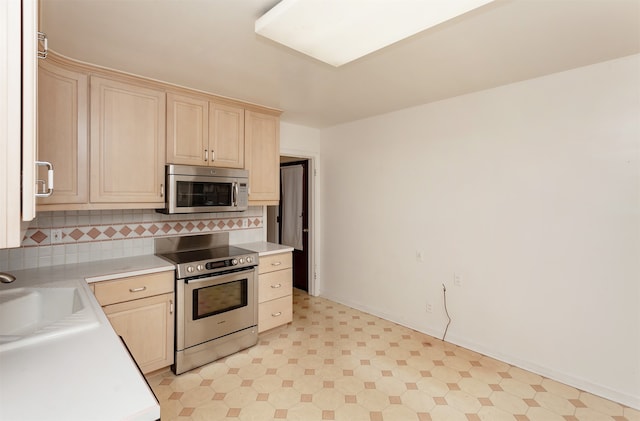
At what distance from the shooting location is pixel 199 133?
293cm

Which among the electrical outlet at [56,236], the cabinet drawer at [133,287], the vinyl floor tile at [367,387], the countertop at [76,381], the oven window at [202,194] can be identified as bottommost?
the vinyl floor tile at [367,387]

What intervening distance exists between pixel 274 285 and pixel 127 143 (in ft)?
6.12

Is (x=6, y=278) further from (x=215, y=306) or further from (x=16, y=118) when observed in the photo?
(x=215, y=306)

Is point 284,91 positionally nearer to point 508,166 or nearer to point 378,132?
point 378,132

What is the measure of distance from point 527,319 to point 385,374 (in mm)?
1301

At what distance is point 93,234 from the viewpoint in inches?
105

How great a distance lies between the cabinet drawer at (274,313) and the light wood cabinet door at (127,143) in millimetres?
1438

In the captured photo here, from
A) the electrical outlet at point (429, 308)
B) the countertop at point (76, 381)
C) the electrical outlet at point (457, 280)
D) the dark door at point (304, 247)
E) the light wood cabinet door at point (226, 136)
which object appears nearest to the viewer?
the countertop at point (76, 381)

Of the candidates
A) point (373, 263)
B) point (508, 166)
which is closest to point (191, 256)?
point (373, 263)

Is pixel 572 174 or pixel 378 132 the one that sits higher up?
pixel 378 132

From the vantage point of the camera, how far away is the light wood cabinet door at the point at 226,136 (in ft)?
9.92

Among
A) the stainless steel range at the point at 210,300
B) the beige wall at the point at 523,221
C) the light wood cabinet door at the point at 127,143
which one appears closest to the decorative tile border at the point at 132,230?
the stainless steel range at the point at 210,300

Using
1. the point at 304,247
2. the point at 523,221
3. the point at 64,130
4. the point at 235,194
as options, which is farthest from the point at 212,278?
the point at 523,221

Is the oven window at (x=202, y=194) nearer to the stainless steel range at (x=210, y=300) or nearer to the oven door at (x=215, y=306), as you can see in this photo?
the stainless steel range at (x=210, y=300)
